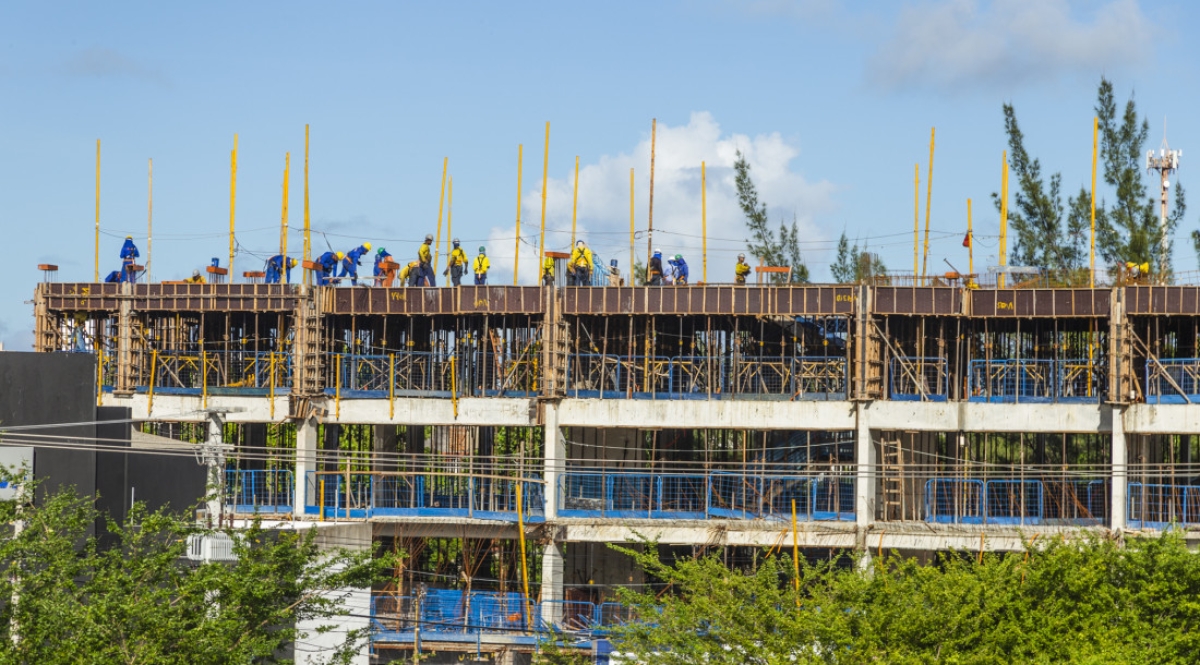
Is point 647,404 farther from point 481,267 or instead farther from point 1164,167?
point 1164,167

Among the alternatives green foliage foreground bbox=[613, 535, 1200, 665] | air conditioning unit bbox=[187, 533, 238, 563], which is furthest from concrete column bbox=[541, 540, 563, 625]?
air conditioning unit bbox=[187, 533, 238, 563]

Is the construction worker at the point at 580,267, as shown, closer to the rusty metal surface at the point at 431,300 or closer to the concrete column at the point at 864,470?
the rusty metal surface at the point at 431,300

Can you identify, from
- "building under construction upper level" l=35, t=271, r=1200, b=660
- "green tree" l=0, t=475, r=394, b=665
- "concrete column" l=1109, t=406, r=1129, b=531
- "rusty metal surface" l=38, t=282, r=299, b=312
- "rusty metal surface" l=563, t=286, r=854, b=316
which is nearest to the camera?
"green tree" l=0, t=475, r=394, b=665

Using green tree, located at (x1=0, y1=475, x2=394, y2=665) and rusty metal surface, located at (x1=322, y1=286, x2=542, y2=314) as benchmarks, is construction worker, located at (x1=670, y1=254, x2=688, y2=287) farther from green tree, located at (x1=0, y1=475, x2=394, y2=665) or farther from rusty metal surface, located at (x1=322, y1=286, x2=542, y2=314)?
green tree, located at (x1=0, y1=475, x2=394, y2=665)

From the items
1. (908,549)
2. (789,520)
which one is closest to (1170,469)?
(908,549)

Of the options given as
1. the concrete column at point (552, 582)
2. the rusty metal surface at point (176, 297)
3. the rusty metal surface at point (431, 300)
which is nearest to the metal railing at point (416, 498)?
the concrete column at point (552, 582)

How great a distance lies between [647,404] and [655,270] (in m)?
4.41

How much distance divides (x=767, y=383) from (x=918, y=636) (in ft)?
73.5

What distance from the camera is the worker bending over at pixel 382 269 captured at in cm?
5159

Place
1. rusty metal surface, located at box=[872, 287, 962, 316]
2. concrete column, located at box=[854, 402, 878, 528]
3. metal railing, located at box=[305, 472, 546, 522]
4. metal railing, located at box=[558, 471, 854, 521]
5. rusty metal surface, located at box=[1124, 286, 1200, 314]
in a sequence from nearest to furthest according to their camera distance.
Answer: rusty metal surface, located at box=[1124, 286, 1200, 314], concrete column, located at box=[854, 402, 878, 528], metal railing, located at box=[558, 471, 854, 521], rusty metal surface, located at box=[872, 287, 962, 316], metal railing, located at box=[305, 472, 546, 522]

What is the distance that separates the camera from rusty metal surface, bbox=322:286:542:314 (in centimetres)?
4928

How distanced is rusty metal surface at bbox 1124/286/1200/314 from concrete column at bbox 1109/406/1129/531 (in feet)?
9.44

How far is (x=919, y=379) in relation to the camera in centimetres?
4856

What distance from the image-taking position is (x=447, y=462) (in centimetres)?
5609
